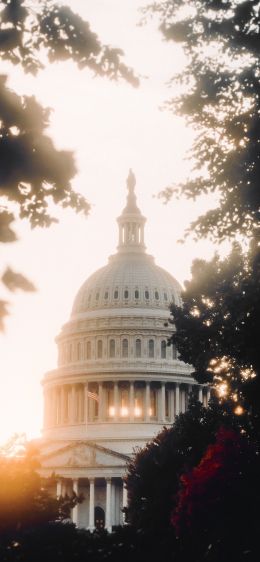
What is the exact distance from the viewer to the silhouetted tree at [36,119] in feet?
30.2

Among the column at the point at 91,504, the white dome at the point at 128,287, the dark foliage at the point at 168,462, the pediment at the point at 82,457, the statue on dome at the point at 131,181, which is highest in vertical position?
the statue on dome at the point at 131,181

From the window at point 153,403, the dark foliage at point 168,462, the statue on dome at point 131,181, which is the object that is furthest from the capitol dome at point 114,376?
the dark foliage at point 168,462

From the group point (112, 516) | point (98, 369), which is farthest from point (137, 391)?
point (112, 516)

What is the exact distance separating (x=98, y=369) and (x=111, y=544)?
96.4 m

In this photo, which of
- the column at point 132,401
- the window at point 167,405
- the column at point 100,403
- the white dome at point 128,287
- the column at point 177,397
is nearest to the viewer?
the column at point 132,401

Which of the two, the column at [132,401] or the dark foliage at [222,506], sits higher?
the column at [132,401]

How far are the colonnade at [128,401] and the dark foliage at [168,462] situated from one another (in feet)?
185

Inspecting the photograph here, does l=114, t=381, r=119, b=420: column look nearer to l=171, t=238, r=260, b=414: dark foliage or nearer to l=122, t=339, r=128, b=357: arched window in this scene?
l=122, t=339, r=128, b=357: arched window

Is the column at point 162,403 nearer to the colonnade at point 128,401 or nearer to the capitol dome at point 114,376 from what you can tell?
the colonnade at point 128,401

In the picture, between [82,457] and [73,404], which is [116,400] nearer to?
[73,404]

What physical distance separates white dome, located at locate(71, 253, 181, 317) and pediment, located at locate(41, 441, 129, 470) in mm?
27700

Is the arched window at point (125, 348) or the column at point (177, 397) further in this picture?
the arched window at point (125, 348)

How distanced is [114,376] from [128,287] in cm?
1531

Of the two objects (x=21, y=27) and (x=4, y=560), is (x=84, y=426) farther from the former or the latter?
(x=21, y=27)
